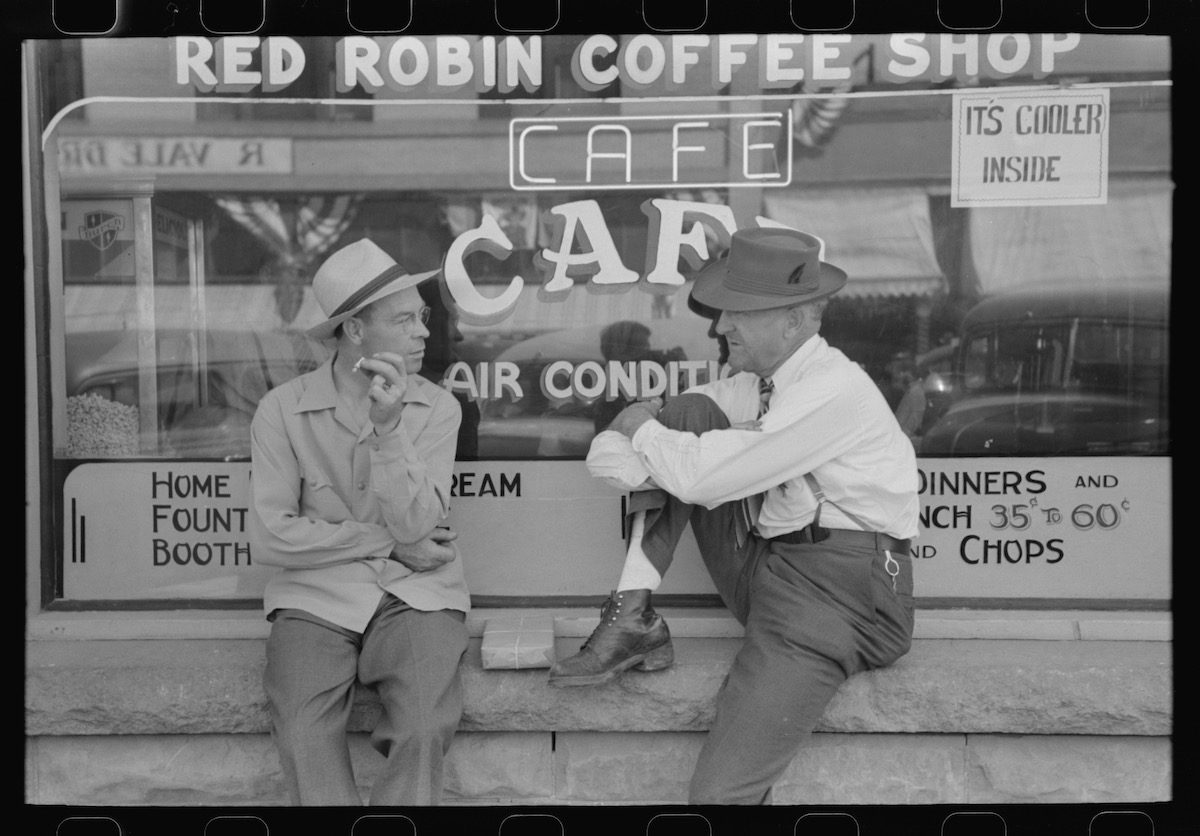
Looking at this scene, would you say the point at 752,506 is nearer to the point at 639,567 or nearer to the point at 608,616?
the point at 639,567

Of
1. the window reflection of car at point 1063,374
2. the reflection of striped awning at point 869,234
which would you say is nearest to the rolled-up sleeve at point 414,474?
the reflection of striped awning at point 869,234

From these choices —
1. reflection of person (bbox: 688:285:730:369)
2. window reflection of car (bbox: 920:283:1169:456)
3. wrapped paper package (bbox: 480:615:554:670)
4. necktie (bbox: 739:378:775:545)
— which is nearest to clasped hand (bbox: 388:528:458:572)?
wrapped paper package (bbox: 480:615:554:670)

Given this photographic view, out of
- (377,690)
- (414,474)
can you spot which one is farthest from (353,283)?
(377,690)

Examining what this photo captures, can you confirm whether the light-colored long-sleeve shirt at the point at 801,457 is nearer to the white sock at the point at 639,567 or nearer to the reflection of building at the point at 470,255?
the white sock at the point at 639,567

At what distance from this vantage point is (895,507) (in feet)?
11.7

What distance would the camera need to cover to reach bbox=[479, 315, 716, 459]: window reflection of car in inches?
168

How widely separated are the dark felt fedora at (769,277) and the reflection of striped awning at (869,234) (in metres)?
0.57

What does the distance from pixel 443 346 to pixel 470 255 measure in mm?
321

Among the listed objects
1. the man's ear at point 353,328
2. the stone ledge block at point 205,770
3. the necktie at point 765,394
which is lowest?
the stone ledge block at point 205,770

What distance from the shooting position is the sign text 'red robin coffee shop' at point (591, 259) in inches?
163

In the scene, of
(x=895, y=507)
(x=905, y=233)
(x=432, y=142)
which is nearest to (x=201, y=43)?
(x=432, y=142)

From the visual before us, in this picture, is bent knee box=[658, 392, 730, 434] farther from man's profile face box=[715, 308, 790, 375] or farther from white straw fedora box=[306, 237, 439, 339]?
white straw fedora box=[306, 237, 439, 339]

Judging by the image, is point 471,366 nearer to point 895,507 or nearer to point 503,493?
point 503,493

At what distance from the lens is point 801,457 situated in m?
3.47
